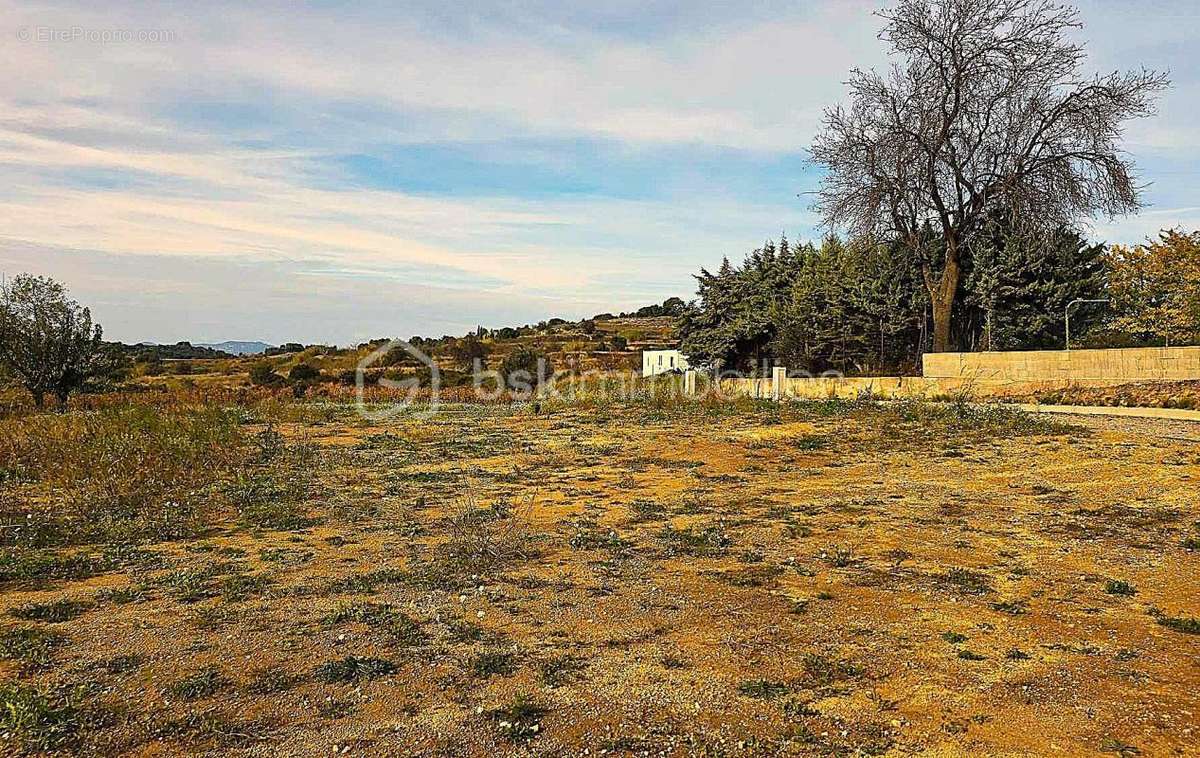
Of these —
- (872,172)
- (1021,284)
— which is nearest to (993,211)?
(1021,284)

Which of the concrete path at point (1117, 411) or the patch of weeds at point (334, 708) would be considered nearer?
the patch of weeds at point (334, 708)

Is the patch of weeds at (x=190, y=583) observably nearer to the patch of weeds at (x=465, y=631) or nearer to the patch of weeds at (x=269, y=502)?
the patch of weeds at (x=269, y=502)

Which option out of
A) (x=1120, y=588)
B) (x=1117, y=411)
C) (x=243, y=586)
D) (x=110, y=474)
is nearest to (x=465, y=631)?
(x=243, y=586)

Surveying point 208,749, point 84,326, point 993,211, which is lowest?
point 208,749

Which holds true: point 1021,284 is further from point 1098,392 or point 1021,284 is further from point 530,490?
point 530,490

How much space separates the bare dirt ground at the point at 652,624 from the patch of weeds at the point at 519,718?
1cm

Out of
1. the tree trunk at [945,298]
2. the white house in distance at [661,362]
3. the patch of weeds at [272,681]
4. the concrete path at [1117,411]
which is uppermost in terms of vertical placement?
the tree trunk at [945,298]

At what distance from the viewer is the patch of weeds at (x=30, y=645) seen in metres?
4.07

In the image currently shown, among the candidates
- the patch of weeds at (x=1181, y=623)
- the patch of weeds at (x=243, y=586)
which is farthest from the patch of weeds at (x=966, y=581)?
the patch of weeds at (x=243, y=586)

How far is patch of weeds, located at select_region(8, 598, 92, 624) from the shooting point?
470 cm

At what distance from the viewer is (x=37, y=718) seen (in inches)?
134

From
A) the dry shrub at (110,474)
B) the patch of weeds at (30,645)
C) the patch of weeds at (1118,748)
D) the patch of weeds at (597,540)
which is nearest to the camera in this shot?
the patch of weeds at (1118,748)

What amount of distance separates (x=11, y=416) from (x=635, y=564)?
1555 centimetres

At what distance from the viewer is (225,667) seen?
4.02 metres
